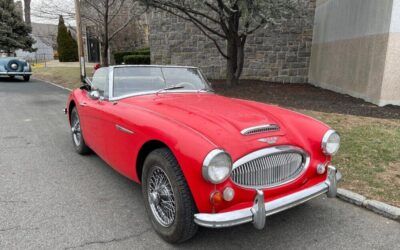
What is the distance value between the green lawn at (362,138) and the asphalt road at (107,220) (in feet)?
1.88

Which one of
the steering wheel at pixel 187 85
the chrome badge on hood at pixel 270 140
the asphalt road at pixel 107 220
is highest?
the steering wheel at pixel 187 85

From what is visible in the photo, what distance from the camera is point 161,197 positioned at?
114 inches

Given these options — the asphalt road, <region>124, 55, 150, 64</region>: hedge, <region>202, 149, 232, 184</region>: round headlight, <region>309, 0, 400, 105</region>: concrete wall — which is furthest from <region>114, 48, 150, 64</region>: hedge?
<region>202, 149, 232, 184</region>: round headlight

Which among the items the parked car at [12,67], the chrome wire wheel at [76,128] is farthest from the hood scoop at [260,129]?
the parked car at [12,67]

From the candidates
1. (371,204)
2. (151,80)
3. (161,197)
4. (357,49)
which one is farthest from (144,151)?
(357,49)

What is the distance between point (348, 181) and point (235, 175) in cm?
209

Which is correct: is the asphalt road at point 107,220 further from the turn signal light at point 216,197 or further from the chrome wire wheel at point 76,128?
the turn signal light at point 216,197

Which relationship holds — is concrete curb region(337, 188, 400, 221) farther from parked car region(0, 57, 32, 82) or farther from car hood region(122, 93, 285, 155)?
parked car region(0, 57, 32, 82)

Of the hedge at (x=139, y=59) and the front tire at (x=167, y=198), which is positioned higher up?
the hedge at (x=139, y=59)

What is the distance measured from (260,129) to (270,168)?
35cm

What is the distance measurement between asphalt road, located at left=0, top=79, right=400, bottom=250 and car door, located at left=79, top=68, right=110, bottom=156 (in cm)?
46

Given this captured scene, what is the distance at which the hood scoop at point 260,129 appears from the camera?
276 centimetres

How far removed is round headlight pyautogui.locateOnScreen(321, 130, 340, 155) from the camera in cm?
303

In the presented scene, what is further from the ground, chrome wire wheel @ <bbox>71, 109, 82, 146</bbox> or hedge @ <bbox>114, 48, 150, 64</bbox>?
hedge @ <bbox>114, 48, 150, 64</bbox>
